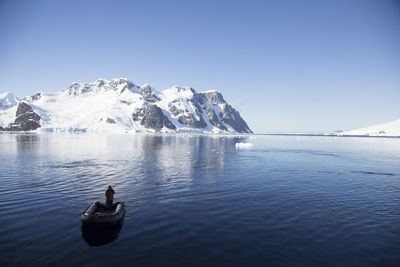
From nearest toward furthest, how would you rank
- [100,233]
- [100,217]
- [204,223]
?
1. [100,233]
2. [100,217]
3. [204,223]

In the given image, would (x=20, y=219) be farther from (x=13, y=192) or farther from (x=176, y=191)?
(x=176, y=191)

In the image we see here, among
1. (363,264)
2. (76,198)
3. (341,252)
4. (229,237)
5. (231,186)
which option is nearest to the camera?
(363,264)

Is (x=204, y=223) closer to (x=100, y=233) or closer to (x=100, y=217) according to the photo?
(x=100, y=233)

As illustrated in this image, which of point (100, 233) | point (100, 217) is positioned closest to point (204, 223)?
point (100, 233)

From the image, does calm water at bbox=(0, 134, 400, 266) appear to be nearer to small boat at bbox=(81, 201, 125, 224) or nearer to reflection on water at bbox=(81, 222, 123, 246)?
reflection on water at bbox=(81, 222, 123, 246)

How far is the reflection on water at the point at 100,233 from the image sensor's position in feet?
55.6

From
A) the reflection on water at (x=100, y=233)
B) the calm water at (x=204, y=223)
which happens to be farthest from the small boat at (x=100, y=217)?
the calm water at (x=204, y=223)

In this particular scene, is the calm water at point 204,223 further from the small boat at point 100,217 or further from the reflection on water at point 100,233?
the small boat at point 100,217

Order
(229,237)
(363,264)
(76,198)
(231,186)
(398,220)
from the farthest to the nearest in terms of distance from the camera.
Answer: (231,186) < (76,198) < (398,220) < (229,237) < (363,264)

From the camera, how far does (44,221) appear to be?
19.9 m

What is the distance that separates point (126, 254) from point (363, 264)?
15.4 meters

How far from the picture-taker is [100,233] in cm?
1827

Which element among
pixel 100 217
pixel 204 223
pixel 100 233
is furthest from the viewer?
pixel 204 223

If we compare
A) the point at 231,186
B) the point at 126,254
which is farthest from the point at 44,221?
the point at 231,186
